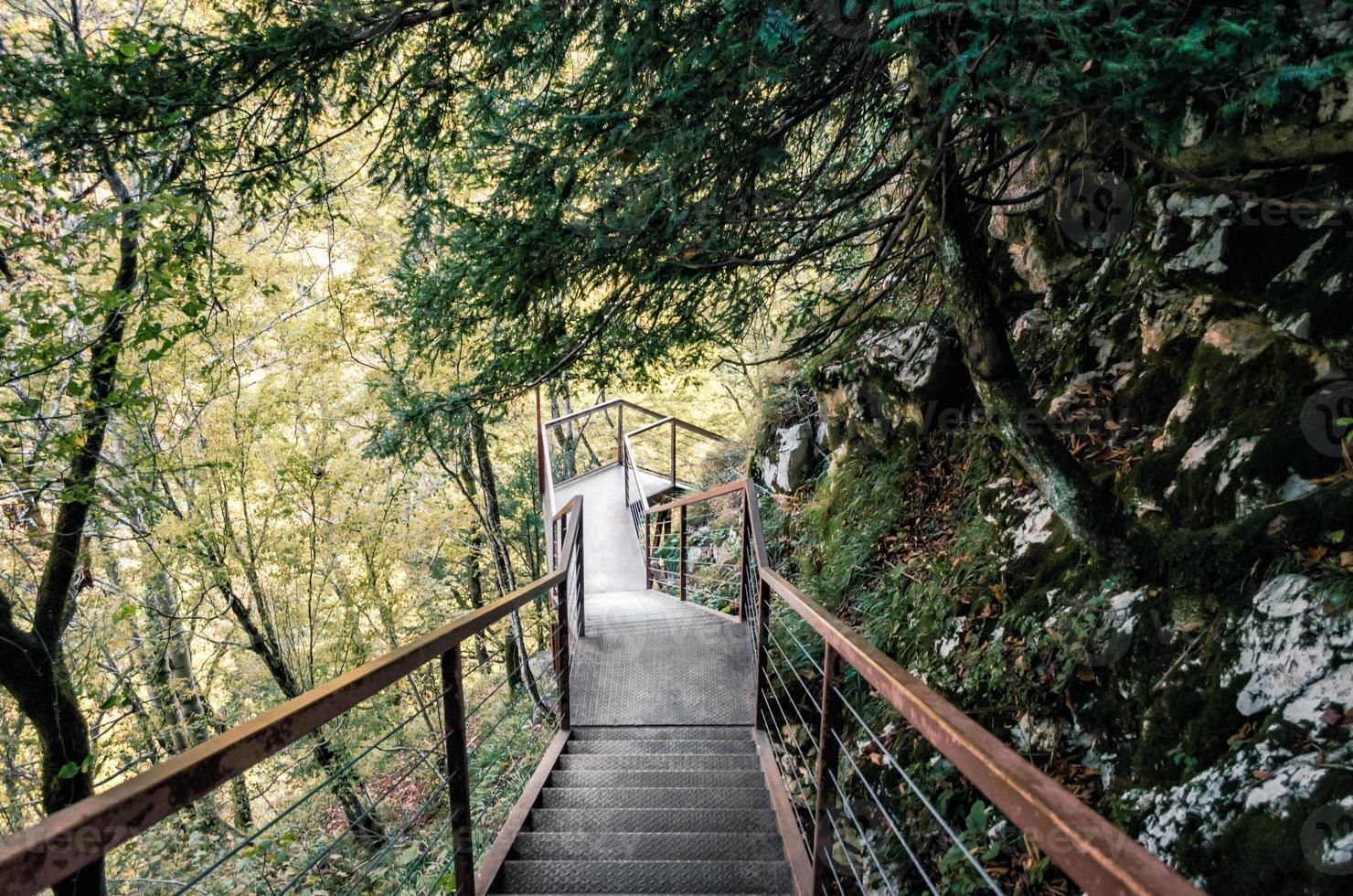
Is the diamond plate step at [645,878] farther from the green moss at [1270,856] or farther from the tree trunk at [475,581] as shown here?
the tree trunk at [475,581]

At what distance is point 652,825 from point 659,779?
0.47 metres

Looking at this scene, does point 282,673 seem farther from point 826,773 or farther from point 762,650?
point 826,773

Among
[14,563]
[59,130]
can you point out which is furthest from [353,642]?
[59,130]

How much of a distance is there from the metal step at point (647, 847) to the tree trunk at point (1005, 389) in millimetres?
1870

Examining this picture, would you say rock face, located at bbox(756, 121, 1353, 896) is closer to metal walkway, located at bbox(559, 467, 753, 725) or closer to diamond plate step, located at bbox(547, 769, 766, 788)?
diamond plate step, located at bbox(547, 769, 766, 788)

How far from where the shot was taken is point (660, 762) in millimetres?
3535

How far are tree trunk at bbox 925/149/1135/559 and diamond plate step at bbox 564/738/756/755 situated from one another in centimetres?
218

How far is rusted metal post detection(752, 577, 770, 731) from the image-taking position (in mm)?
3658

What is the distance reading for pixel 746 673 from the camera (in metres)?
4.74

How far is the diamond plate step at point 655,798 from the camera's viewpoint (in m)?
3.03

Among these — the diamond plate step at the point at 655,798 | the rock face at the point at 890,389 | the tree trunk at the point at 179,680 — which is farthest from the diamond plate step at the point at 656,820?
the tree trunk at the point at 179,680

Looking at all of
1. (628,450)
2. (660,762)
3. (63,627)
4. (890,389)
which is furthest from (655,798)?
(628,450)

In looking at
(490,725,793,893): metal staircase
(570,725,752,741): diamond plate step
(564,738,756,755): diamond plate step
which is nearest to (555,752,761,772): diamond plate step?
(490,725,793,893): metal staircase

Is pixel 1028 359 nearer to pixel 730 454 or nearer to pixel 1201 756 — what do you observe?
pixel 1201 756
